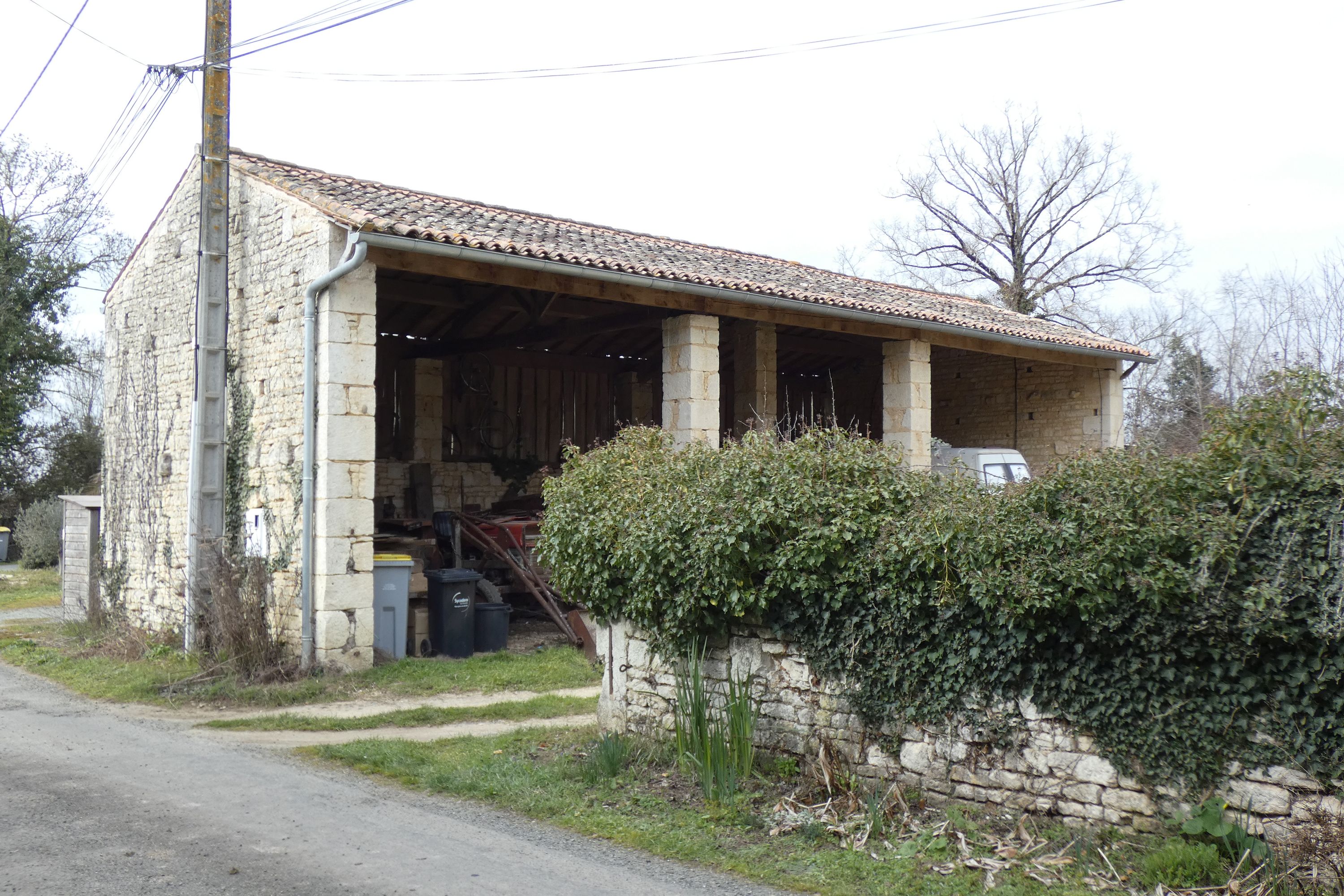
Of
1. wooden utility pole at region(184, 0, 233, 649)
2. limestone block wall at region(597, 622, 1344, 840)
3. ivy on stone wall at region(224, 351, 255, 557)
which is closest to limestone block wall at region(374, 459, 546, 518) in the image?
ivy on stone wall at region(224, 351, 255, 557)

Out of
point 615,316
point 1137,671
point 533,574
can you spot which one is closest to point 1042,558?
point 1137,671

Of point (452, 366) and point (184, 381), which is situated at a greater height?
point (452, 366)

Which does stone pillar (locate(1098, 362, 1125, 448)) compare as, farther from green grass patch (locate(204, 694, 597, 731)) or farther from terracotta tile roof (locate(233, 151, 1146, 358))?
green grass patch (locate(204, 694, 597, 731))

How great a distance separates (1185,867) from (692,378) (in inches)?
349

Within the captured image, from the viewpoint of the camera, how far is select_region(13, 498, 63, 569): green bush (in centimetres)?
2502

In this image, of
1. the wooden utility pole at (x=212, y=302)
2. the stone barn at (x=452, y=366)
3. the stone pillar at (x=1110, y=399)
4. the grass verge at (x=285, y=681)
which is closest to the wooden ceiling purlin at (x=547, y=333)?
the stone barn at (x=452, y=366)

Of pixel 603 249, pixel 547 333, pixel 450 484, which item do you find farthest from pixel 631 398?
pixel 603 249

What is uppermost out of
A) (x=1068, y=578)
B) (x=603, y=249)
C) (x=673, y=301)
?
(x=603, y=249)

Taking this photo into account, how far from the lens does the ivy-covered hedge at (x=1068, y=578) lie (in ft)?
14.6

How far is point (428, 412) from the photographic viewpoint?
16.7 meters

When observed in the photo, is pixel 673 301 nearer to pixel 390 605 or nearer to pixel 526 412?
pixel 390 605

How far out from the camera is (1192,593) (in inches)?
181

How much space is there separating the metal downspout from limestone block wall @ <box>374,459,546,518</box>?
532 cm

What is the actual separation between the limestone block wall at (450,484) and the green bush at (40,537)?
12900 mm
